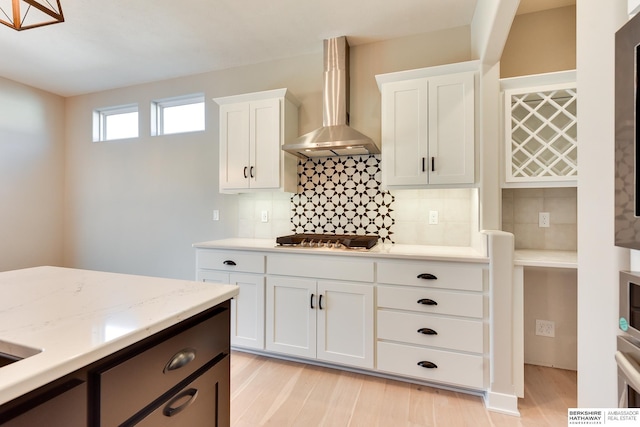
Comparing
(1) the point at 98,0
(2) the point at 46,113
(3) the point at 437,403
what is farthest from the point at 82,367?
(2) the point at 46,113

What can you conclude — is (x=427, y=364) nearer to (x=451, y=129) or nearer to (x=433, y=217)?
(x=433, y=217)

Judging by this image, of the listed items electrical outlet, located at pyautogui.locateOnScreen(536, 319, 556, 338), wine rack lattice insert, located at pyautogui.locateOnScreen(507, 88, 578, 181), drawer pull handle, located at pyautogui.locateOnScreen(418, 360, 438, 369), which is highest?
wine rack lattice insert, located at pyautogui.locateOnScreen(507, 88, 578, 181)

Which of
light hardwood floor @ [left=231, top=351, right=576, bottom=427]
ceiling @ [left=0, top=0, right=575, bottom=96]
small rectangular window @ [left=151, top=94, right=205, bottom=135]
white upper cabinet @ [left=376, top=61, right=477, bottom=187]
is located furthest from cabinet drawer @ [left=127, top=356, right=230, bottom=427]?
small rectangular window @ [left=151, top=94, right=205, bottom=135]

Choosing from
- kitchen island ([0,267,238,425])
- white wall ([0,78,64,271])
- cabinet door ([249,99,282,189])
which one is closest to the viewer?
kitchen island ([0,267,238,425])

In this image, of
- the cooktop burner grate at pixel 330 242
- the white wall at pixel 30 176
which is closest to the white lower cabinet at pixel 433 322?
the cooktop burner grate at pixel 330 242

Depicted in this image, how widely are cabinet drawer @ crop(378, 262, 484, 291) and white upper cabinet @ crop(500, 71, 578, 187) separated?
72 centimetres

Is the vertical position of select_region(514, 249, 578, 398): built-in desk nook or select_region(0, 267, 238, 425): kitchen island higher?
select_region(0, 267, 238, 425): kitchen island

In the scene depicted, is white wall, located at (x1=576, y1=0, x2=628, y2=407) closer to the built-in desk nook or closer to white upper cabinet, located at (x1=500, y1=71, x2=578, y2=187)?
white upper cabinet, located at (x1=500, y1=71, x2=578, y2=187)

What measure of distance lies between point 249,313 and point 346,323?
0.83 metres

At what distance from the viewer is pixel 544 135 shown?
219cm

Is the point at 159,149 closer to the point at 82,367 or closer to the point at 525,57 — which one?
the point at 82,367

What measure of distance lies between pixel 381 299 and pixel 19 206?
433 cm

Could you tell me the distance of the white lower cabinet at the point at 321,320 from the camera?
2111mm

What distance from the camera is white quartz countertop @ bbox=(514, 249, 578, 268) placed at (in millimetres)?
1778
